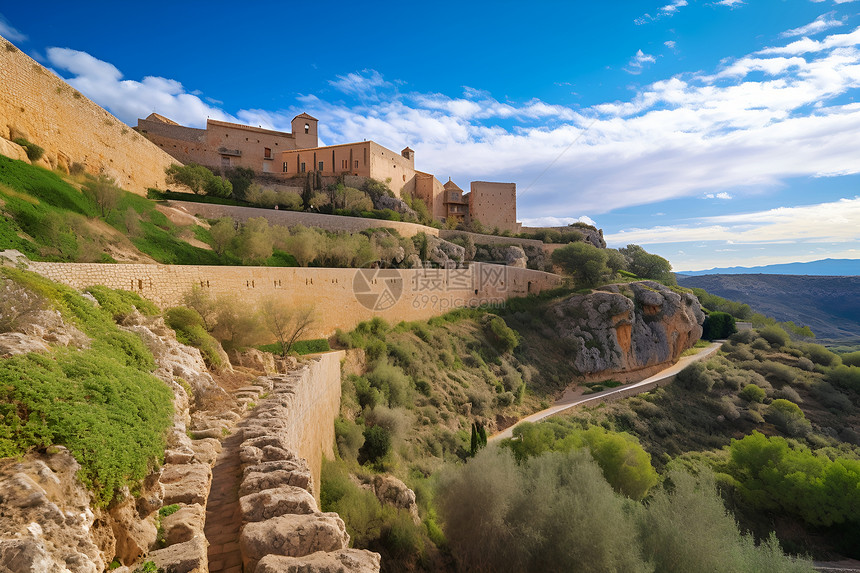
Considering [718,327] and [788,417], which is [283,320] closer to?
[788,417]

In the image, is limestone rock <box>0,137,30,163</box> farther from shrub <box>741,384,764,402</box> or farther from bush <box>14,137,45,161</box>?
shrub <box>741,384,764,402</box>

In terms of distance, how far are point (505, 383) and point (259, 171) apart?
27620mm

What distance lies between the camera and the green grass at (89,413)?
2.72m

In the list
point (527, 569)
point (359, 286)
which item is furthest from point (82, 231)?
point (527, 569)

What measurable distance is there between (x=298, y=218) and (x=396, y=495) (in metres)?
19.9

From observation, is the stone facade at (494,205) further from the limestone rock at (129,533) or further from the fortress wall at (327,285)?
the limestone rock at (129,533)

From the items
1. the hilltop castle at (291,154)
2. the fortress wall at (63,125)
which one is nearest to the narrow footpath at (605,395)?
the fortress wall at (63,125)

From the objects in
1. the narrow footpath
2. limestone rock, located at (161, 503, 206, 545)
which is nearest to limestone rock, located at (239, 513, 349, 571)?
limestone rock, located at (161, 503, 206, 545)

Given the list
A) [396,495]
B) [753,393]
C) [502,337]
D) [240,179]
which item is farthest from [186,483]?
[240,179]

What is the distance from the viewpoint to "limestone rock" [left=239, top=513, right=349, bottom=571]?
2785mm

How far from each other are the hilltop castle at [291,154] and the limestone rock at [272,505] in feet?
105

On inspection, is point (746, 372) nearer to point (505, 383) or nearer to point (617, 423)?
point (617, 423)

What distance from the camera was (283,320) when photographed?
12219 mm

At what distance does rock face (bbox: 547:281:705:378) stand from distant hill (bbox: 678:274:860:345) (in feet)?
214
